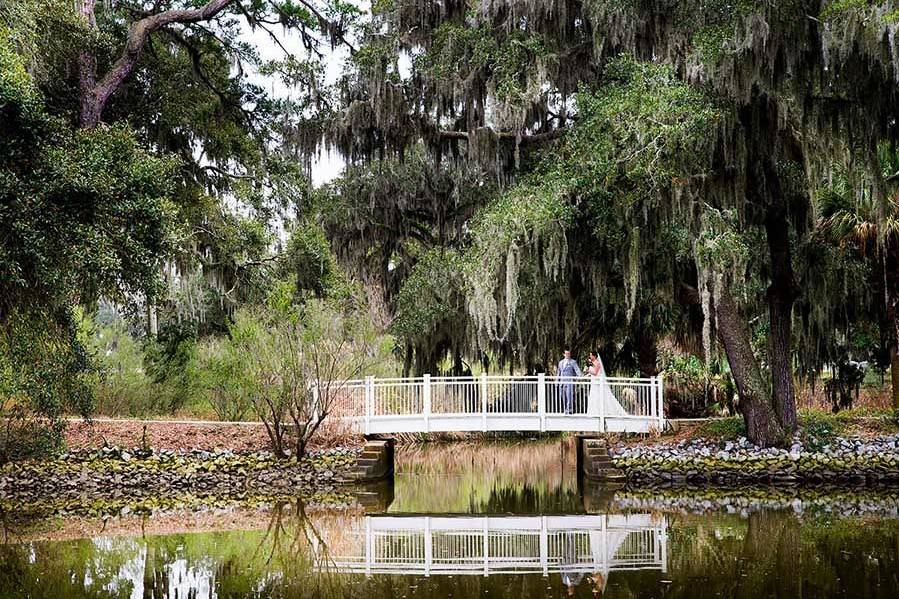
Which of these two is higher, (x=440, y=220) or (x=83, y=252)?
(x=440, y=220)

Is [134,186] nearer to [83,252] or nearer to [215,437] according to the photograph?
[83,252]

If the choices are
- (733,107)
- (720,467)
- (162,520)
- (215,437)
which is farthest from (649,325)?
(162,520)

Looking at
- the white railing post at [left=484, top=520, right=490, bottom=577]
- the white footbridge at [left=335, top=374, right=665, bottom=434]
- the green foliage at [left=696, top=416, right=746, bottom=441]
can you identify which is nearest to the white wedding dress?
the white footbridge at [left=335, top=374, right=665, bottom=434]

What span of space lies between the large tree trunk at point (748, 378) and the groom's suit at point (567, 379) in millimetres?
2439

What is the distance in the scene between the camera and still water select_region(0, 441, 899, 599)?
793cm

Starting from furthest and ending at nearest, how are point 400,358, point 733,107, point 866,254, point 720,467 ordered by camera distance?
1. point 400,358
2. point 866,254
3. point 720,467
4. point 733,107

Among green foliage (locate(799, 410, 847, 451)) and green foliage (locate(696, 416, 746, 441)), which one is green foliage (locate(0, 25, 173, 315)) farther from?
green foliage (locate(799, 410, 847, 451))

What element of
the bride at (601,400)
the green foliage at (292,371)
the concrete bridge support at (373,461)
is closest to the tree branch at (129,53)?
the green foliage at (292,371)

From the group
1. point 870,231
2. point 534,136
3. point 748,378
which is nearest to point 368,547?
point 748,378

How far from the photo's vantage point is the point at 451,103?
17266 millimetres

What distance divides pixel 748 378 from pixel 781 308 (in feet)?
5.05

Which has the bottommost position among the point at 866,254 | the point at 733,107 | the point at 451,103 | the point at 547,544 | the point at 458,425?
the point at 547,544

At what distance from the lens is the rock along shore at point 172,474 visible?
1515 centimetres

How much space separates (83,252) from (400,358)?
1138 centimetres
